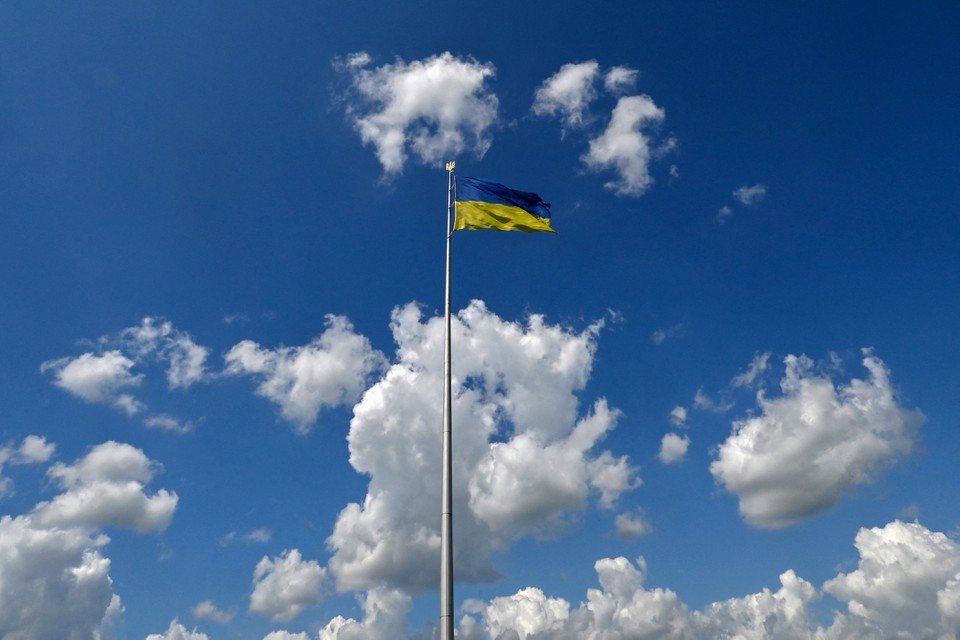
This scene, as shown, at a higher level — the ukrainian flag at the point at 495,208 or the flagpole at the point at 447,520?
the ukrainian flag at the point at 495,208

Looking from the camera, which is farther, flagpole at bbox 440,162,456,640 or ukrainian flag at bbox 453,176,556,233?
ukrainian flag at bbox 453,176,556,233

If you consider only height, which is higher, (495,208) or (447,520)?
(495,208)

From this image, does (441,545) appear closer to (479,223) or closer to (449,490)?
(449,490)

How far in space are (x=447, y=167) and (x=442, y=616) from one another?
25260mm

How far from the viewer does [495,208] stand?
4012 cm

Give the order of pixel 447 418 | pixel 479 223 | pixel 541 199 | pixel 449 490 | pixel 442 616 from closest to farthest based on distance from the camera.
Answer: pixel 442 616 → pixel 449 490 → pixel 447 418 → pixel 479 223 → pixel 541 199

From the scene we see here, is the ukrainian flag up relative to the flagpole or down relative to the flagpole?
up

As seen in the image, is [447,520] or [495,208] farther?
[495,208]

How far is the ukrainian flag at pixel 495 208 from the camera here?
3912 centimetres

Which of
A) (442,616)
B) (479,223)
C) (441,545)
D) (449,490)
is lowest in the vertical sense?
(442,616)

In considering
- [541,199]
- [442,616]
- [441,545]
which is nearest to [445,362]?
[441,545]

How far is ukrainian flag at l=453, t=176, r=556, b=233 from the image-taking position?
39.1 m

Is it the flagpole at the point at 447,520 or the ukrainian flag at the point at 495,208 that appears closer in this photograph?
the flagpole at the point at 447,520

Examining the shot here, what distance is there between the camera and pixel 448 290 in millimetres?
34312
